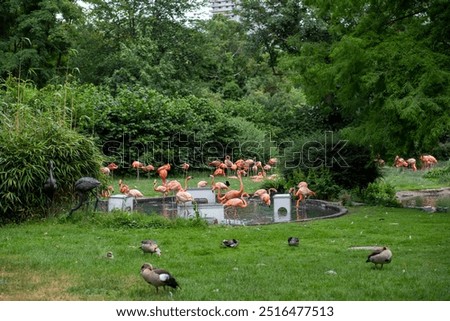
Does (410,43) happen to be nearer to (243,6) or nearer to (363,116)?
(363,116)

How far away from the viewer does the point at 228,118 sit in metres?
27.1

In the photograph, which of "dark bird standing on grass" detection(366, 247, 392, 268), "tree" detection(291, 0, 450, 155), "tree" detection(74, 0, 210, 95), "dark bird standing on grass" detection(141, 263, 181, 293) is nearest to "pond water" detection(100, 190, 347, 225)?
"tree" detection(291, 0, 450, 155)

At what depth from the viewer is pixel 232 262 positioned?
7.52 meters

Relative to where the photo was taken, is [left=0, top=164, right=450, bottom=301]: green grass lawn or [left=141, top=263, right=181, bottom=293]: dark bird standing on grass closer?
[left=141, top=263, right=181, bottom=293]: dark bird standing on grass

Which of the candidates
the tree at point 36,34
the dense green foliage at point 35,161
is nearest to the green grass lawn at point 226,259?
the dense green foliage at point 35,161

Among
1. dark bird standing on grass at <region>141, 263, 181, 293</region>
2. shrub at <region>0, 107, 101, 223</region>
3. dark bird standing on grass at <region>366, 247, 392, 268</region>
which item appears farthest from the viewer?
shrub at <region>0, 107, 101, 223</region>

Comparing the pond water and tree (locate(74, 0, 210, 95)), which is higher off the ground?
tree (locate(74, 0, 210, 95))

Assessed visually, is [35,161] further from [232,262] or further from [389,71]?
Result: [389,71]

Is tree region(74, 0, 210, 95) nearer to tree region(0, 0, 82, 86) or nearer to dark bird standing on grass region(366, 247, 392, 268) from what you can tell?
tree region(0, 0, 82, 86)

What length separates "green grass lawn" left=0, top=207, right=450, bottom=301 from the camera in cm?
595

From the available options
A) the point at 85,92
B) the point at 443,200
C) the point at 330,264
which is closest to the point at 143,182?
the point at 85,92

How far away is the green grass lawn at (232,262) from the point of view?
595 centimetres

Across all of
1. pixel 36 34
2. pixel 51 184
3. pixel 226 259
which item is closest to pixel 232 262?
pixel 226 259

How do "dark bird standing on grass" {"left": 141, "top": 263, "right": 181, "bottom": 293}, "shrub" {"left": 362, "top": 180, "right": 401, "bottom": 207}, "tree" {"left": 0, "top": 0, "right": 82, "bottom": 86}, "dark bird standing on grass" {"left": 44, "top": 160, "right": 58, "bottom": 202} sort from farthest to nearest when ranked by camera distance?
"tree" {"left": 0, "top": 0, "right": 82, "bottom": 86}
"shrub" {"left": 362, "top": 180, "right": 401, "bottom": 207}
"dark bird standing on grass" {"left": 44, "top": 160, "right": 58, "bottom": 202}
"dark bird standing on grass" {"left": 141, "top": 263, "right": 181, "bottom": 293}
